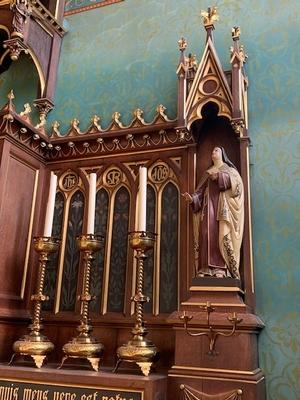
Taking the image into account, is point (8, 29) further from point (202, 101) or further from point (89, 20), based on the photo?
point (202, 101)

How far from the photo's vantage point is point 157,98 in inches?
145

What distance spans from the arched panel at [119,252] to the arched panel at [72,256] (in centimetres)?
29

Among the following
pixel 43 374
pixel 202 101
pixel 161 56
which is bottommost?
pixel 43 374

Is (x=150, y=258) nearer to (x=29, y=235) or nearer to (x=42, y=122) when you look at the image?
(x=29, y=235)

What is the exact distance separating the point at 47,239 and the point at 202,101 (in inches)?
56.4

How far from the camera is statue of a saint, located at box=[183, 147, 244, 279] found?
108 inches

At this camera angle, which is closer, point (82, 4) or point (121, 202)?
point (121, 202)

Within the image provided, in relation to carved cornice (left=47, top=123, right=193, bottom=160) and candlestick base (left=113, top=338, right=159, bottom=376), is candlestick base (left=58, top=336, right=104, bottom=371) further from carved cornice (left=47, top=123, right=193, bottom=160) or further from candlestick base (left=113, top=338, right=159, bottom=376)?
carved cornice (left=47, top=123, right=193, bottom=160)

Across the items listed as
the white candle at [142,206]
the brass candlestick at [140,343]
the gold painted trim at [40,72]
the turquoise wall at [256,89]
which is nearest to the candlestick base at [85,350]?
the brass candlestick at [140,343]

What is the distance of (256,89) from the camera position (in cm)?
335

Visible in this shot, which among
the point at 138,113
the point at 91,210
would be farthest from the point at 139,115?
the point at 91,210

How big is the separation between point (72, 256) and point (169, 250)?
0.79m

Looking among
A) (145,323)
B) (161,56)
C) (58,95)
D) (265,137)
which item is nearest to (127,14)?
(161,56)

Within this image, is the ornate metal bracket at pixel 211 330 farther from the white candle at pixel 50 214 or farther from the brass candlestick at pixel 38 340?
the white candle at pixel 50 214
